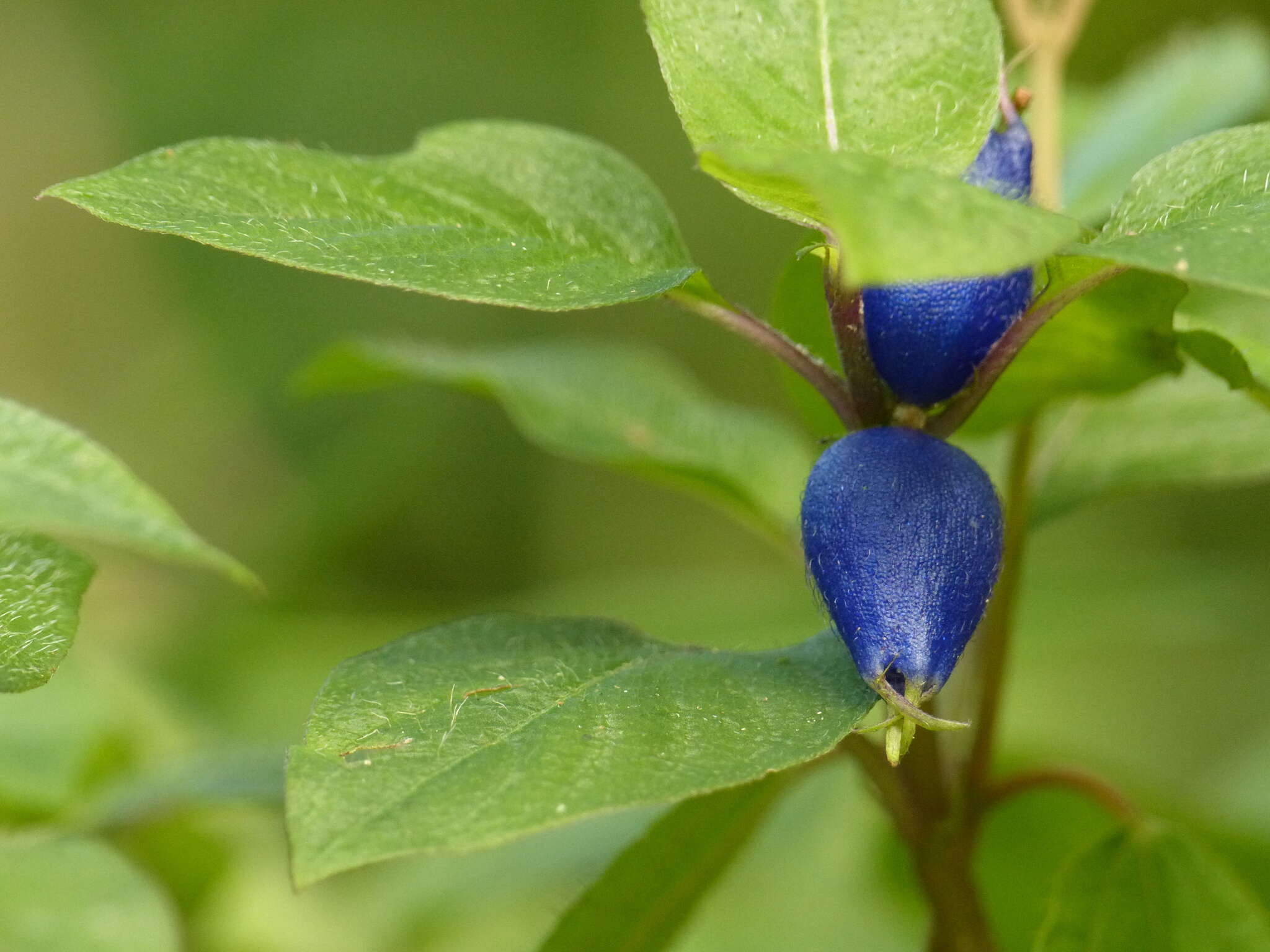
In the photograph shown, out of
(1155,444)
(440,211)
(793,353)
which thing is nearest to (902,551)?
(793,353)

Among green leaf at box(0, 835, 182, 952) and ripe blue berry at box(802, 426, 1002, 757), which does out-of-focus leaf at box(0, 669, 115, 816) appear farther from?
ripe blue berry at box(802, 426, 1002, 757)

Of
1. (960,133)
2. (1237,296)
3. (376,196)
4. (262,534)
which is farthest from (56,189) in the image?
(262,534)

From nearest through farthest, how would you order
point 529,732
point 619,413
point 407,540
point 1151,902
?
point 529,732 < point 1151,902 < point 619,413 < point 407,540

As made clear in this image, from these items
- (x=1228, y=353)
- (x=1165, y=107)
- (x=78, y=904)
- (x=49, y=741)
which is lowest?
(x=49, y=741)

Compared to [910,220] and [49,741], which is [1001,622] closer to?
[910,220]

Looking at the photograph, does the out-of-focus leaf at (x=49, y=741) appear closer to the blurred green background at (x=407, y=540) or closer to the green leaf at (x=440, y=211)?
the blurred green background at (x=407, y=540)

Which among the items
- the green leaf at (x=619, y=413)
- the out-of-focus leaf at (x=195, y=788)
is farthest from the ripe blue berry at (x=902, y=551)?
the out-of-focus leaf at (x=195, y=788)

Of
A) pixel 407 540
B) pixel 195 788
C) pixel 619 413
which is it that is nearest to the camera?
pixel 195 788
